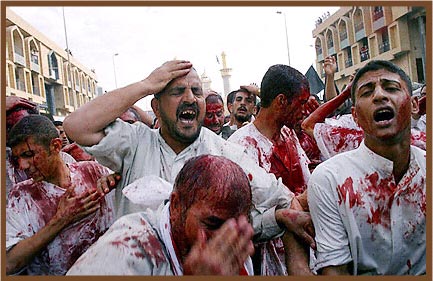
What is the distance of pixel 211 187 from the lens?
1.83 m

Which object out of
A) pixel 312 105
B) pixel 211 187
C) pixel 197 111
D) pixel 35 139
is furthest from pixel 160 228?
pixel 312 105

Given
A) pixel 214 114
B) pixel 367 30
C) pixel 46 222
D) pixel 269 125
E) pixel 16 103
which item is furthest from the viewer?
pixel 367 30

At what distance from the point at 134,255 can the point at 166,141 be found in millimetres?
926

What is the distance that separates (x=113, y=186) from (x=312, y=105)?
7.03 feet

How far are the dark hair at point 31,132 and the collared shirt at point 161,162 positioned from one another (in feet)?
1.44

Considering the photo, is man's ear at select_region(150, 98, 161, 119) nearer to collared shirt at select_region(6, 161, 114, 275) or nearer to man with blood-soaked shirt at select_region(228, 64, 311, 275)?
collared shirt at select_region(6, 161, 114, 275)

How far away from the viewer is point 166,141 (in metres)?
2.62

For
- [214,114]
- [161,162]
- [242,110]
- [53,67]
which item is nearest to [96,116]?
[161,162]

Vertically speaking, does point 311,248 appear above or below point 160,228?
below

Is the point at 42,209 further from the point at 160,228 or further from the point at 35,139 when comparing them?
the point at 160,228

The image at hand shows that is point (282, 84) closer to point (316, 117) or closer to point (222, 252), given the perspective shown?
point (316, 117)

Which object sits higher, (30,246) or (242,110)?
(242,110)

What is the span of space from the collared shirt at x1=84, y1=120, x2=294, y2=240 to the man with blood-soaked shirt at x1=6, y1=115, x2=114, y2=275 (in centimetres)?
18

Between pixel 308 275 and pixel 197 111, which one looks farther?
pixel 197 111
